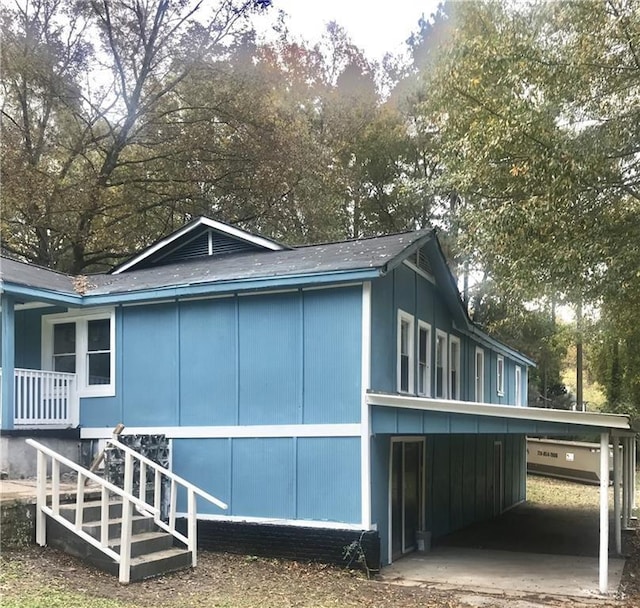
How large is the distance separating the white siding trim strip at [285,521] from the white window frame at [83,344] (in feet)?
8.55

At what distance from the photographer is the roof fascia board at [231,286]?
9422 mm

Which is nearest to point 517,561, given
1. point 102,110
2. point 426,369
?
point 426,369

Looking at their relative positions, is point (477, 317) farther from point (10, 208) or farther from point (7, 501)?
point (7, 501)

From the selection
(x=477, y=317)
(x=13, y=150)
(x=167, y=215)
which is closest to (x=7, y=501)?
(x=13, y=150)

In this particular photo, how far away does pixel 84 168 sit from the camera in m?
23.6

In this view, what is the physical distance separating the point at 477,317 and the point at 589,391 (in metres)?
34.6

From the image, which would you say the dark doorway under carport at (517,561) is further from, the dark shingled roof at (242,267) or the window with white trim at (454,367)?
the dark shingled roof at (242,267)

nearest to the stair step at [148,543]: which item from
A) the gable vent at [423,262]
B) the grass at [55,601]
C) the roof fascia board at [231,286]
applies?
the grass at [55,601]

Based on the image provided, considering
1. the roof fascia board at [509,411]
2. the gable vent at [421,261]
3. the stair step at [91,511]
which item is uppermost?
the gable vent at [421,261]

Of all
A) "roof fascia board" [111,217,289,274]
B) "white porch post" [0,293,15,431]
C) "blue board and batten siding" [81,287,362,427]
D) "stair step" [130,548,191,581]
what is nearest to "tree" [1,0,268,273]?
"roof fascia board" [111,217,289,274]

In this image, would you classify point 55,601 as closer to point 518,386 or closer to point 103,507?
point 103,507

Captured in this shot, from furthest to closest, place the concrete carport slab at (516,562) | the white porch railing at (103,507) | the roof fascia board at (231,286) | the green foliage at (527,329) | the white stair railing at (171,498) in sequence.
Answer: the green foliage at (527,329)
the roof fascia board at (231,286)
the concrete carport slab at (516,562)
the white stair railing at (171,498)
the white porch railing at (103,507)

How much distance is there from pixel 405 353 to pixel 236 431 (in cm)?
318

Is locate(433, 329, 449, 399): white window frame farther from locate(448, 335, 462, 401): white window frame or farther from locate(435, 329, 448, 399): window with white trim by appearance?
locate(448, 335, 462, 401): white window frame
